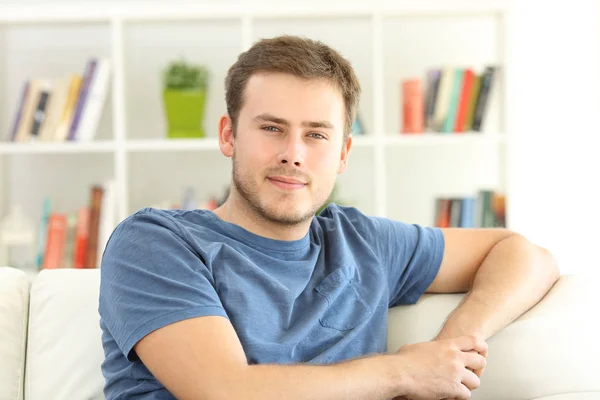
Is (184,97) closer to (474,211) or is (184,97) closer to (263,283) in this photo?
(474,211)

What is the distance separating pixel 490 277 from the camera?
174cm

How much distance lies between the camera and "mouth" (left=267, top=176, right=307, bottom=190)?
5.26ft

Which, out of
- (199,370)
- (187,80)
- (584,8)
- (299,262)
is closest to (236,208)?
(299,262)

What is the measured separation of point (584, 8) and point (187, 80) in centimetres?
176

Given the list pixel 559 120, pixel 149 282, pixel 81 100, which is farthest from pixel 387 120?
pixel 149 282

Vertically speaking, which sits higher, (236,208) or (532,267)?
(236,208)

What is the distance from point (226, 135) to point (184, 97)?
152 cm

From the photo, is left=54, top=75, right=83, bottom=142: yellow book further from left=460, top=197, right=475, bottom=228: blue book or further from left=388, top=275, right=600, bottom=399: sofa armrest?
left=388, top=275, right=600, bottom=399: sofa armrest

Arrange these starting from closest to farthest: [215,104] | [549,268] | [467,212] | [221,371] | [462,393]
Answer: [221,371]
[462,393]
[549,268]
[467,212]
[215,104]

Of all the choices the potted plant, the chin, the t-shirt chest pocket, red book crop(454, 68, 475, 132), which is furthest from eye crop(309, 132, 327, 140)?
red book crop(454, 68, 475, 132)

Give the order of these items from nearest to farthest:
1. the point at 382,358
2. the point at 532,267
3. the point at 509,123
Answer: the point at 382,358
the point at 532,267
the point at 509,123

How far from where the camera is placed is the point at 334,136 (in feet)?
5.39

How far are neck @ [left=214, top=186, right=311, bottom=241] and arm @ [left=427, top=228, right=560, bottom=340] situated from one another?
0.36 meters

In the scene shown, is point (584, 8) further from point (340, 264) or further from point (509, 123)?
point (340, 264)
